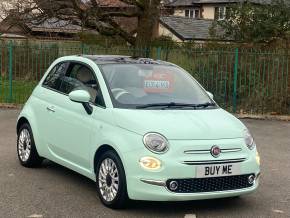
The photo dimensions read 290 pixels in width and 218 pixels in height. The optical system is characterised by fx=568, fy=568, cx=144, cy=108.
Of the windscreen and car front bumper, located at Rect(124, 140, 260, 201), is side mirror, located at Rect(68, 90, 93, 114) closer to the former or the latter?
the windscreen

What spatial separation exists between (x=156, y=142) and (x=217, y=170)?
2.19 feet

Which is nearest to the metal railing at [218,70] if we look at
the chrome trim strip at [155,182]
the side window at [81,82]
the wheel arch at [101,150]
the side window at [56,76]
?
the side window at [56,76]

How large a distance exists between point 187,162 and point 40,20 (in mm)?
15325

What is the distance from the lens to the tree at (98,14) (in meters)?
19.4

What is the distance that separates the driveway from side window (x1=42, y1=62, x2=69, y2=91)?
118 centimetres

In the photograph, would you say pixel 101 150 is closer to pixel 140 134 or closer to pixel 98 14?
pixel 140 134

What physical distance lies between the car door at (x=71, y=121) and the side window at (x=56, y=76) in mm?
52

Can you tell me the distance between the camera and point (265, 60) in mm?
15445

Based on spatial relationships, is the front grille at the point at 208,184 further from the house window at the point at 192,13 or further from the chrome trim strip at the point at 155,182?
the house window at the point at 192,13

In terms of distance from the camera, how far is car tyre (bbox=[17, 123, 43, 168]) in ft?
25.6

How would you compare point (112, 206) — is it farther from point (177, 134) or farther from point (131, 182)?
point (177, 134)

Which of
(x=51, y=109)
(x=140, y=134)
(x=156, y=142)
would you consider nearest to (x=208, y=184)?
(x=156, y=142)

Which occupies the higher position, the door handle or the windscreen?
the windscreen

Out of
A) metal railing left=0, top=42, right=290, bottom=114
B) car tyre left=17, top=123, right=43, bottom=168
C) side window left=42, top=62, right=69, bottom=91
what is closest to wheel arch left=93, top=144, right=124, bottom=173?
side window left=42, top=62, right=69, bottom=91
